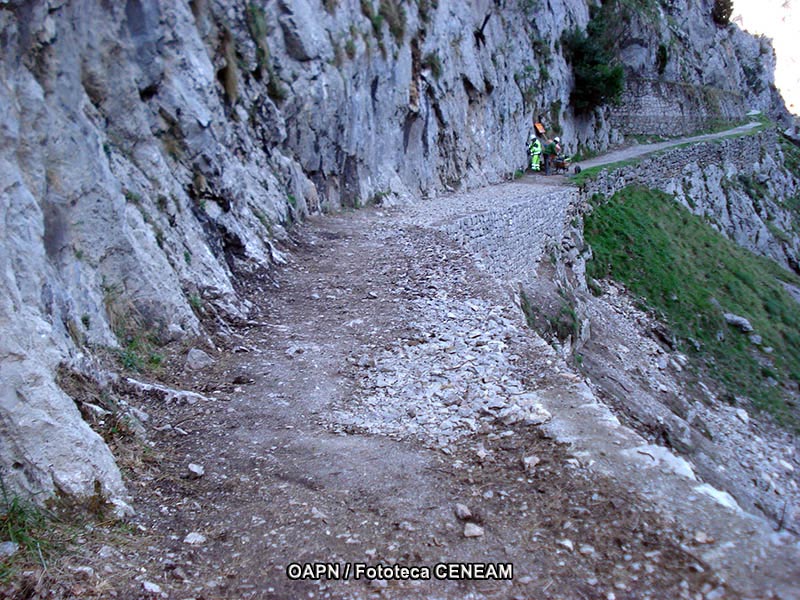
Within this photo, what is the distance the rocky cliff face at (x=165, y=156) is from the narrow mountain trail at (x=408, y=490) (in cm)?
67

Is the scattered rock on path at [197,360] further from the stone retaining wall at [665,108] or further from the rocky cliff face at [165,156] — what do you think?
the stone retaining wall at [665,108]

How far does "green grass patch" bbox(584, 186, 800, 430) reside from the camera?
16.8 meters

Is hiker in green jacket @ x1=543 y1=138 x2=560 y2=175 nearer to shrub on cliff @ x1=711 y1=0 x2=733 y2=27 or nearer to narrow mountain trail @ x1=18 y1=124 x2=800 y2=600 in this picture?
narrow mountain trail @ x1=18 y1=124 x2=800 y2=600

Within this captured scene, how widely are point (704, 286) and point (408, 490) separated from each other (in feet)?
60.2

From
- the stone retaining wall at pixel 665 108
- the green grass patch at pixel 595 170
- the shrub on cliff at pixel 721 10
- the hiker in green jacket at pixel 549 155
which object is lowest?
the green grass patch at pixel 595 170

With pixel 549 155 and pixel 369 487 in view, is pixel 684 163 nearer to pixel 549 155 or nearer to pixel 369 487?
pixel 549 155

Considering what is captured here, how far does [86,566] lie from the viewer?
3492 millimetres

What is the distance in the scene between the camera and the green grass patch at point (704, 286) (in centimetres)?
1675

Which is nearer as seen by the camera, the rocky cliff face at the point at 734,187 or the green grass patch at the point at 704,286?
the green grass patch at the point at 704,286

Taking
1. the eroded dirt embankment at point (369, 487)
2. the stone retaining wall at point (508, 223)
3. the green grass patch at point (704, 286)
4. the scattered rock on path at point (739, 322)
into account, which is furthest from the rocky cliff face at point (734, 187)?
the eroded dirt embankment at point (369, 487)

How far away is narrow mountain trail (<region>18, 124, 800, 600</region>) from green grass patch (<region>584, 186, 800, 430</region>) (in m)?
11.4

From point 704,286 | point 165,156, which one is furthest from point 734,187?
point 165,156

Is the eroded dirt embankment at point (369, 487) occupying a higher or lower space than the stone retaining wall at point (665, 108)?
lower

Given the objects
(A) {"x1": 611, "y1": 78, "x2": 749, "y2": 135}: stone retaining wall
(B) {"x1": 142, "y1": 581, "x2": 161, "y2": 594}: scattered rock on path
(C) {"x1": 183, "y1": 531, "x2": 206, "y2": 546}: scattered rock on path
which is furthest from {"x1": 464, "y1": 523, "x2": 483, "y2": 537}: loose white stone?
(A) {"x1": 611, "y1": 78, "x2": 749, "y2": 135}: stone retaining wall
